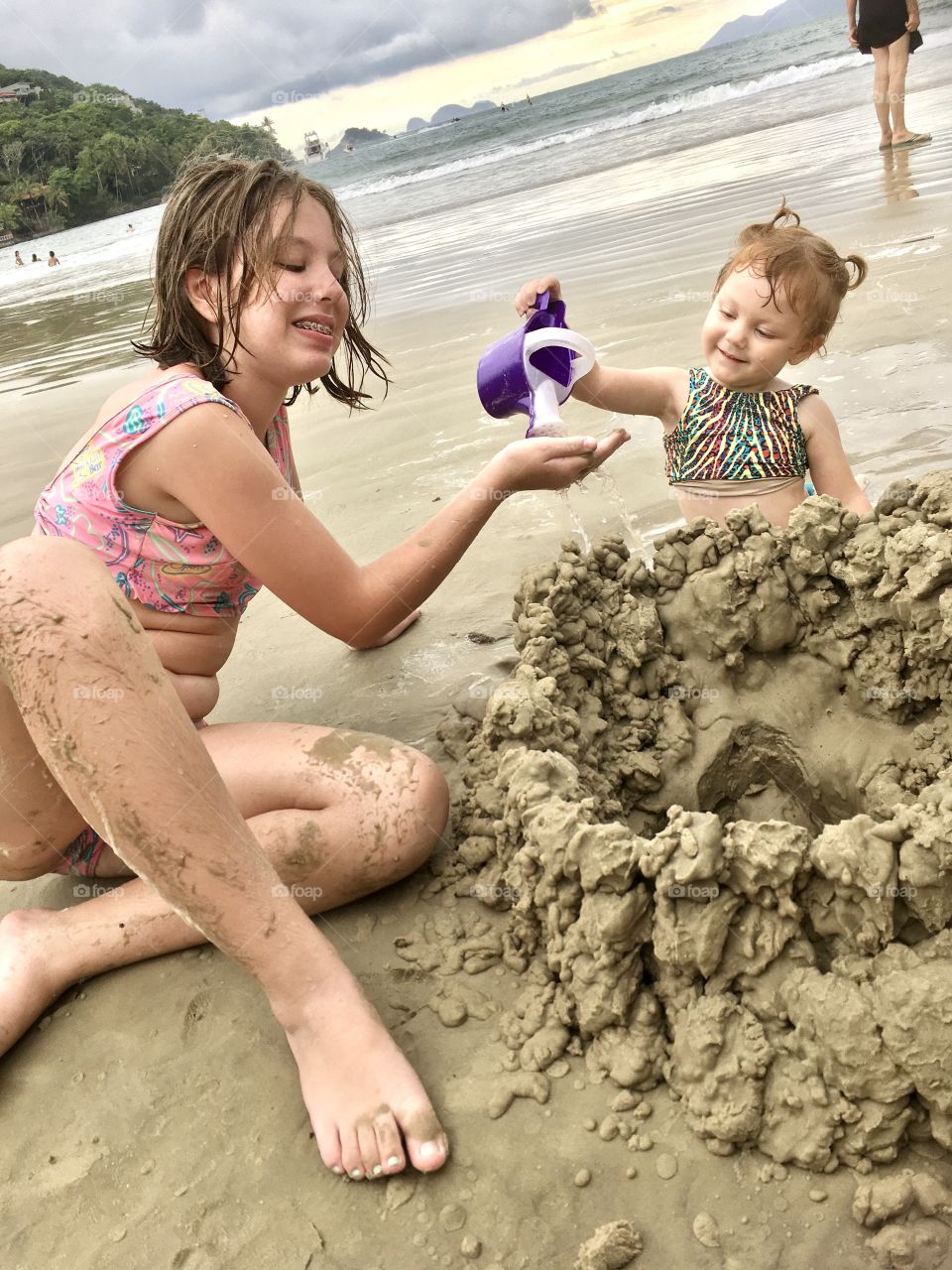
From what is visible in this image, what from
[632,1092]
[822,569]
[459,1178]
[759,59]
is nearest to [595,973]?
[632,1092]

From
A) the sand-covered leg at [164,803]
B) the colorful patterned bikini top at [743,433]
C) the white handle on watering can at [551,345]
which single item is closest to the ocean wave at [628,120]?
the colorful patterned bikini top at [743,433]

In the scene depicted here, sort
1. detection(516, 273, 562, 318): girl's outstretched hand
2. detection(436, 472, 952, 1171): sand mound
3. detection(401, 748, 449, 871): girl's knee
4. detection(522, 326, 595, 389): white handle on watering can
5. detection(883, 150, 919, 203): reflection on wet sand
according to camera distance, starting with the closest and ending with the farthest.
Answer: detection(436, 472, 952, 1171): sand mound, detection(401, 748, 449, 871): girl's knee, detection(522, 326, 595, 389): white handle on watering can, detection(516, 273, 562, 318): girl's outstretched hand, detection(883, 150, 919, 203): reflection on wet sand

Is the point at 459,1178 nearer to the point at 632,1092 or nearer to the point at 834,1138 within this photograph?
the point at 632,1092

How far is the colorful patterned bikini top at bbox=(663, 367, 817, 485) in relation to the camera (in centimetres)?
259

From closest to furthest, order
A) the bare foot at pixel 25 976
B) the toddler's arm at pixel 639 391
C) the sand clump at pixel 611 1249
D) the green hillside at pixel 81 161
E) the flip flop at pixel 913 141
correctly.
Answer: the sand clump at pixel 611 1249 < the bare foot at pixel 25 976 < the toddler's arm at pixel 639 391 < the flip flop at pixel 913 141 < the green hillside at pixel 81 161

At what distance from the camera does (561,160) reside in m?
14.1

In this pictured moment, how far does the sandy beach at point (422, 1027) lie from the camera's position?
120 centimetres

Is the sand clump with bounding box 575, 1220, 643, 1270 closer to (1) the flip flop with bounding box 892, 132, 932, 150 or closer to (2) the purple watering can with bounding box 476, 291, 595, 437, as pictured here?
(2) the purple watering can with bounding box 476, 291, 595, 437

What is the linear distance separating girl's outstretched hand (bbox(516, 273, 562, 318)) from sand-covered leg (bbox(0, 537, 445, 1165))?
4.46ft

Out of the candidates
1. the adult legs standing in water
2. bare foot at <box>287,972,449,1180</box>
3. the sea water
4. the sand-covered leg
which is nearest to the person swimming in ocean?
the sand-covered leg

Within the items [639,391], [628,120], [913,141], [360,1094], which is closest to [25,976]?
[360,1094]

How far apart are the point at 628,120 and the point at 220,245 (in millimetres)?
18663

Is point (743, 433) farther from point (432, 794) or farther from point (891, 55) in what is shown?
point (891, 55)

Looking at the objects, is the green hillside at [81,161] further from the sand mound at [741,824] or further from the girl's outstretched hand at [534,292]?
the sand mound at [741,824]
